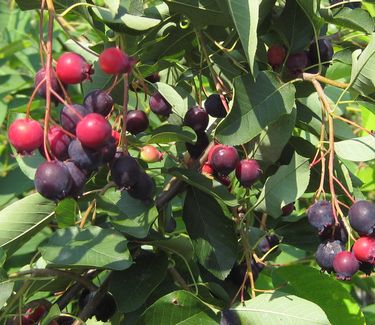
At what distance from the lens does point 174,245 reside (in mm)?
1177

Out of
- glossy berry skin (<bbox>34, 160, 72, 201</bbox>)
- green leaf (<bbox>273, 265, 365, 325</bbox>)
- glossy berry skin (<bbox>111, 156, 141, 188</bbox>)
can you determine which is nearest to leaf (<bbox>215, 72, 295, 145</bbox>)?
glossy berry skin (<bbox>111, 156, 141, 188</bbox>)

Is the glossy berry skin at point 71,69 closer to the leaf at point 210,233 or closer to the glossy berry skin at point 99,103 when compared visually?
the glossy berry skin at point 99,103

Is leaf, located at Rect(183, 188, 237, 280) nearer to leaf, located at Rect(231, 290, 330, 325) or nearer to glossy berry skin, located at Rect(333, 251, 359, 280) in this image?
leaf, located at Rect(231, 290, 330, 325)

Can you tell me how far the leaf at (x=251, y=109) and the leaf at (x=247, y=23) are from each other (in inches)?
4.6

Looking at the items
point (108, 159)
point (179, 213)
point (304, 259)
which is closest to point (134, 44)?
point (108, 159)

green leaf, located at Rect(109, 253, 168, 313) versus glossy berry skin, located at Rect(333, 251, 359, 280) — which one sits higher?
glossy berry skin, located at Rect(333, 251, 359, 280)

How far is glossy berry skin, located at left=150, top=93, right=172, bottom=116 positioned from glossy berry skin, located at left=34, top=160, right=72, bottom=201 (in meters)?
0.28

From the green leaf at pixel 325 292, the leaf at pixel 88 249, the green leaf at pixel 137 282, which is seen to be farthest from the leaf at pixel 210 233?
the green leaf at pixel 325 292

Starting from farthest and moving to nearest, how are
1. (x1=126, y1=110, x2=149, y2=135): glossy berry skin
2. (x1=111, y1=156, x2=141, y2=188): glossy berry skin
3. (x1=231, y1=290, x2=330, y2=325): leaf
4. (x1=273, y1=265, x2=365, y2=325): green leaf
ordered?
(x1=273, y1=265, x2=365, y2=325): green leaf < (x1=126, y1=110, x2=149, y2=135): glossy berry skin < (x1=231, y1=290, x2=330, y2=325): leaf < (x1=111, y1=156, x2=141, y2=188): glossy berry skin

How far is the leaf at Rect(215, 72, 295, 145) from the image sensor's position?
1.07 metres

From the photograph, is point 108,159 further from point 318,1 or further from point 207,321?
point 318,1

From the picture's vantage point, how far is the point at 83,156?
924 mm

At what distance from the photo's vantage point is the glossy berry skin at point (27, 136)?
3.07ft

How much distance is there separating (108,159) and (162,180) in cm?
50
